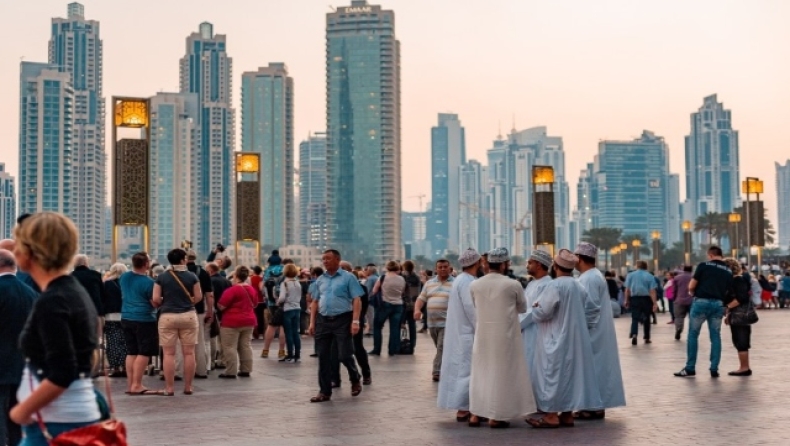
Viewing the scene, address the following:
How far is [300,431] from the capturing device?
416 inches

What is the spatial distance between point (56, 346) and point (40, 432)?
15.9 inches

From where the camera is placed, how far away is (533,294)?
11258mm

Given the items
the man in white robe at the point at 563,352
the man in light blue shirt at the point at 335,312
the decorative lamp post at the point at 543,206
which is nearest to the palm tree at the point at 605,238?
the decorative lamp post at the point at 543,206

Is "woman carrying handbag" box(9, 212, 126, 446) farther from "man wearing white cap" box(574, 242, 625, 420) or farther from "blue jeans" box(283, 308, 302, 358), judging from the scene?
"blue jeans" box(283, 308, 302, 358)

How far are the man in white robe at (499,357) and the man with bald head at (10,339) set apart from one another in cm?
480

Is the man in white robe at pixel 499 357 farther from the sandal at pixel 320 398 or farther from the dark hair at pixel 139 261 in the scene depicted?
the dark hair at pixel 139 261

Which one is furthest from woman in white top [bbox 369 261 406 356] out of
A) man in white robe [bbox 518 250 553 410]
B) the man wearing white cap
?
man in white robe [bbox 518 250 553 410]

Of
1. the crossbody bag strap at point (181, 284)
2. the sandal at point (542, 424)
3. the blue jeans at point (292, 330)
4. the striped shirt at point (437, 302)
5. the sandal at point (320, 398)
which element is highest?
the crossbody bag strap at point (181, 284)

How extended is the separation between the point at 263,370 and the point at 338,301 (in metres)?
4.84

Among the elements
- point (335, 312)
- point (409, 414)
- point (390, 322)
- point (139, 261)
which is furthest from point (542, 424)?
point (390, 322)

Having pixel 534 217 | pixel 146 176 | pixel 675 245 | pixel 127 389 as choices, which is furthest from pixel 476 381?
pixel 675 245

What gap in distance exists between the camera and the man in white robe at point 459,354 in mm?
11156

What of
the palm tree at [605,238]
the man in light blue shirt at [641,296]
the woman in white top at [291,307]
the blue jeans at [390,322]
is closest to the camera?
the woman in white top at [291,307]

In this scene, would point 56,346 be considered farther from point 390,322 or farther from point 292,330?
point 390,322
